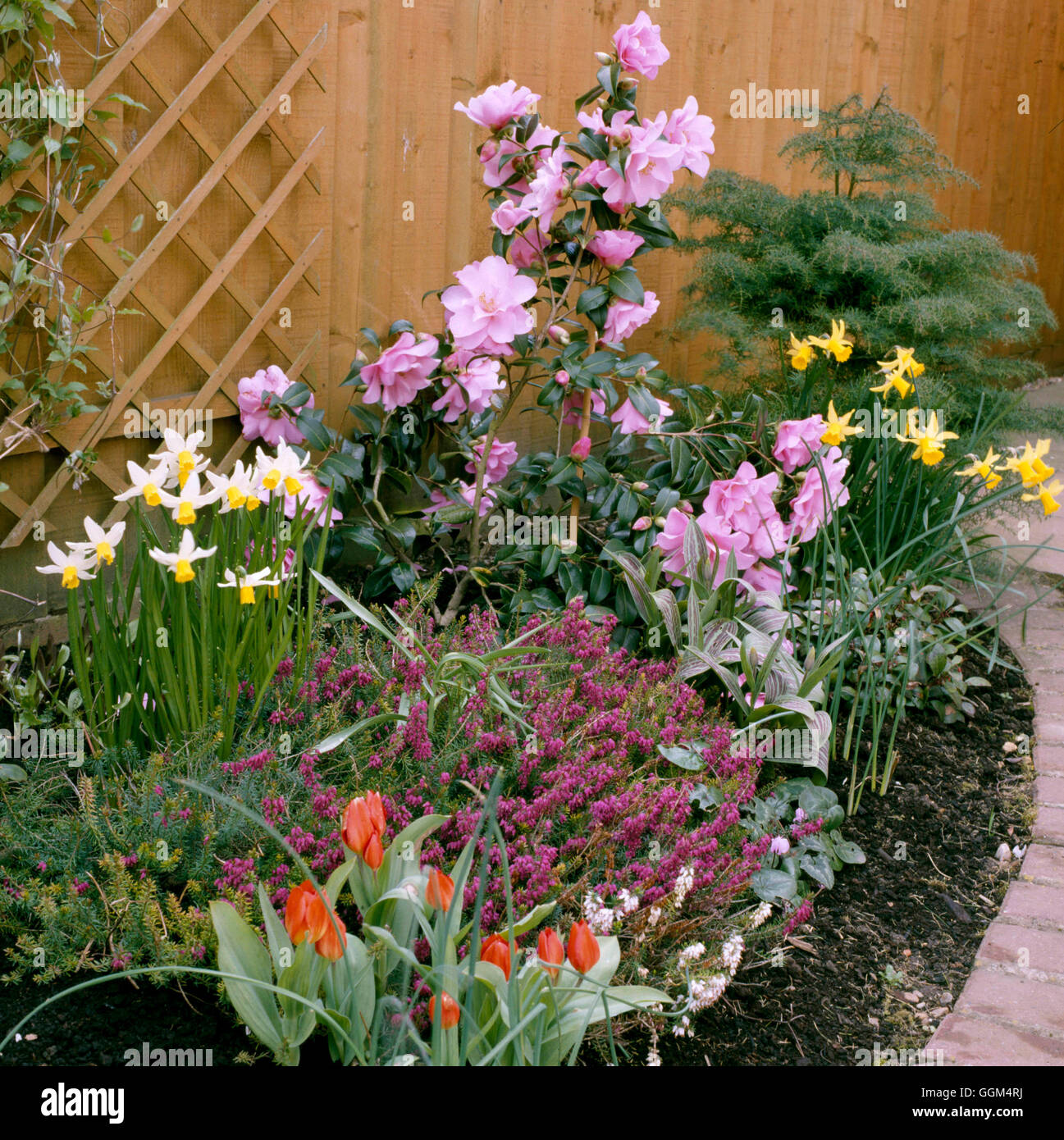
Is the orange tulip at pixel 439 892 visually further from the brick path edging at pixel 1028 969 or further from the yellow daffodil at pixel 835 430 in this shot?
the yellow daffodil at pixel 835 430

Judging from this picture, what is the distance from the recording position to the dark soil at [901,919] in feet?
5.47

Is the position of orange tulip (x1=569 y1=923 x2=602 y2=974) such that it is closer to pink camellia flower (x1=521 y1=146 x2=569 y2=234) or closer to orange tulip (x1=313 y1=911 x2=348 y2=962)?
orange tulip (x1=313 y1=911 x2=348 y2=962)

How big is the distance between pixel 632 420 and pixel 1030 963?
4.75 ft

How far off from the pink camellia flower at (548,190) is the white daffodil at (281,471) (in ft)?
2.88

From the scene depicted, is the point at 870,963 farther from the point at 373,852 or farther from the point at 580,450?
the point at 580,450

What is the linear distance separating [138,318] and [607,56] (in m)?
1.18

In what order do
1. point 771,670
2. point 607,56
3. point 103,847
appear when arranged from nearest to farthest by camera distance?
point 103,847
point 771,670
point 607,56

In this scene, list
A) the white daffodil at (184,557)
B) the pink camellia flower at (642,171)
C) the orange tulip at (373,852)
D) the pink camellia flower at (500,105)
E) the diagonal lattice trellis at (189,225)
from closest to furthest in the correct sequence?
1. the orange tulip at (373,852)
2. the white daffodil at (184,557)
3. the diagonal lattice trellis at (189,225)
4. the pink camellia flower at (642,171)
5. the pink camellia flower at (500,105)

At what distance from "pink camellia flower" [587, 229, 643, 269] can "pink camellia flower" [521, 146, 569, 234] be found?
0.39 feet

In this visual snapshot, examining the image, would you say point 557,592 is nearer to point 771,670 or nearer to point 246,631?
point 771,670

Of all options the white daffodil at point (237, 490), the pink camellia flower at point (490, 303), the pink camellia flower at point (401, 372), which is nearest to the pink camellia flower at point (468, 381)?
the pink camellia flower at point (401, 372)

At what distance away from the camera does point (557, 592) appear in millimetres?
2658

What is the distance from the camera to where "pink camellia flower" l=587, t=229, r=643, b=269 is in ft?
8.05
